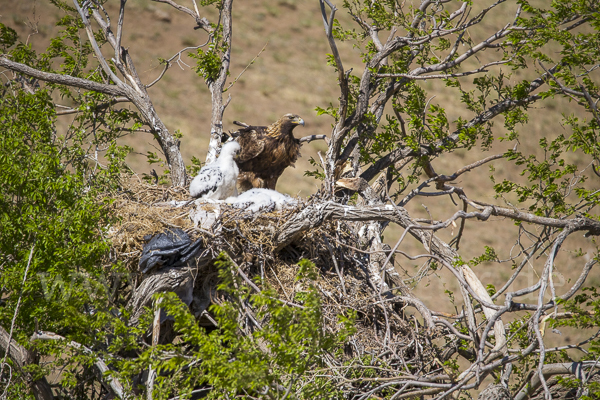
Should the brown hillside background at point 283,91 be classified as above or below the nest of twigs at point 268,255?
above

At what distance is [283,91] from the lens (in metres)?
23.6

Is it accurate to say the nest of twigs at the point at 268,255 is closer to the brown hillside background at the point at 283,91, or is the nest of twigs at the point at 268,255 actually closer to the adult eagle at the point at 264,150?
the adult eagle at the point at 264,150

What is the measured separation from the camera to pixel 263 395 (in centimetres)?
300

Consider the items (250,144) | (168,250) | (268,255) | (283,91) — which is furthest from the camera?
(283,91)

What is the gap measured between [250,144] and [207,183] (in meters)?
0.98

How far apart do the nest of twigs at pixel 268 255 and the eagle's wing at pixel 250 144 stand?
3.70 ft

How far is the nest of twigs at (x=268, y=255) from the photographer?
4430 millimetres

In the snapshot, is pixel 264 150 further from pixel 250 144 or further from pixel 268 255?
pixel 268 255

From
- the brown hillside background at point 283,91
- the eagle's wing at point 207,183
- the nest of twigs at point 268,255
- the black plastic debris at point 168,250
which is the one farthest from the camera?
the brown hillside background at point 283,91

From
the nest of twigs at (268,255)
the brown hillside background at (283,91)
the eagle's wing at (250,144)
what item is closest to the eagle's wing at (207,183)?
the nest of twigs at (268,255)

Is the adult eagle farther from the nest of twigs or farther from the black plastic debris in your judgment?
the black plastic debris

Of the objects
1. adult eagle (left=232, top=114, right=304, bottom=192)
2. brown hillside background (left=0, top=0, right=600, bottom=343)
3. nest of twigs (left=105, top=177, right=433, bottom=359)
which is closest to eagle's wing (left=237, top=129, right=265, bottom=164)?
adult eagle (left=232, top=114, right=304, bottom=192)

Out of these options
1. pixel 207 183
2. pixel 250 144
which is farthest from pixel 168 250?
pixel 250 144

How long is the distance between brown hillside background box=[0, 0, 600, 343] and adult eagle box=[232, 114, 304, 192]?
10.4 m
